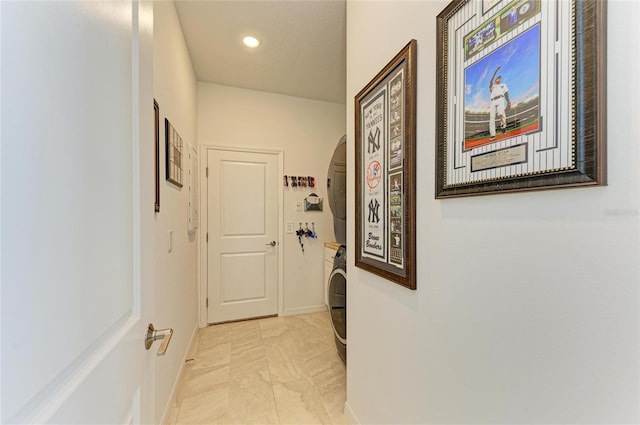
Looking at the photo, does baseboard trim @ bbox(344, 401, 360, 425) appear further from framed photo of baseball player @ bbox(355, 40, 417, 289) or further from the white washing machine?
framed photo of baseball player @ bbox(355, 40, 417, 289)

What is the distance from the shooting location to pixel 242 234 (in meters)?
3.17

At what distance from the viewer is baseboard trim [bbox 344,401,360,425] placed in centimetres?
155

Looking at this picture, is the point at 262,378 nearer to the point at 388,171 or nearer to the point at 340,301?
the point at 340,301

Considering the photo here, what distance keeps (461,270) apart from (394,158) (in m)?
0.54

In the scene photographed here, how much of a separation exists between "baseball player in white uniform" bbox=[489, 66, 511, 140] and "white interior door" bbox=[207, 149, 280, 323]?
2.72 metres

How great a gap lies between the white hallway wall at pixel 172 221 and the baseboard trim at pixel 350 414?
42.7 inches

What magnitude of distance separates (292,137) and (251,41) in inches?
47.7

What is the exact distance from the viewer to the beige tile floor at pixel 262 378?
1685 mm

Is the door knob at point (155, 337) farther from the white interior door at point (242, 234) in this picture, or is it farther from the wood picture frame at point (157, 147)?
the white interior door at point (242, 234)

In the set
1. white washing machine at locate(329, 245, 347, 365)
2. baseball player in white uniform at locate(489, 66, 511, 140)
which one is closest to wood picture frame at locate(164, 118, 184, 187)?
white washing machine at locate(329, 245, 347, 365)

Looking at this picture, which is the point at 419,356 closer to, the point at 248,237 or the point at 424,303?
the point at 424,303

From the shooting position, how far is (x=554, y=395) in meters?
0.62

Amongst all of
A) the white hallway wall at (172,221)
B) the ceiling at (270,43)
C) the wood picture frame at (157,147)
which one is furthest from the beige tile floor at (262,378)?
the ceiling at (270,43)

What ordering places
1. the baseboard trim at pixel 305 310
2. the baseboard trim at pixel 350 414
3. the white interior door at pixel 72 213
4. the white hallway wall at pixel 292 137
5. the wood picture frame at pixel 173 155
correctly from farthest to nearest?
the baseboard trim at pixel 305 310 → the white hallway wall at pixel 292 137 → the wood picture frame at pixel 173 155 → the baseboard trim at pixel 350 414 → the white interior door at pixel 72 213
